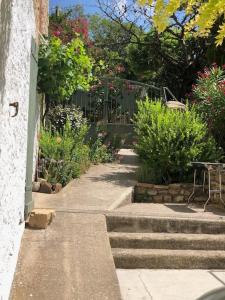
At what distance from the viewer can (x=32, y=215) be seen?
5582 mm

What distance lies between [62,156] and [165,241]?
3189mm

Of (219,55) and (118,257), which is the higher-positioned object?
(219,55)

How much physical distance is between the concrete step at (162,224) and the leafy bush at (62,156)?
6.72ft

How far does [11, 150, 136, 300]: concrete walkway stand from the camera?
13.2 ft

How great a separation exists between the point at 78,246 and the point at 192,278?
146cm

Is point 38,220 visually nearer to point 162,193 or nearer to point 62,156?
point 62,156

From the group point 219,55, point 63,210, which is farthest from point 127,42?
point 63,210

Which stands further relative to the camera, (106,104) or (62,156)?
(106,104)

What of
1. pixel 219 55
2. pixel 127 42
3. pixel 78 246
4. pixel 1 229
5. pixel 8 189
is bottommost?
pixel 78 246

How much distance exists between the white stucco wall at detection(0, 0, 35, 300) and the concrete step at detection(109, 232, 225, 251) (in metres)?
1.61

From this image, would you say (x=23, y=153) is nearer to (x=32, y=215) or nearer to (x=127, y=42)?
(x=32, y=215)

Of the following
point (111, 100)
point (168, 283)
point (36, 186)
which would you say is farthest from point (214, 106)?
point (168, 283)

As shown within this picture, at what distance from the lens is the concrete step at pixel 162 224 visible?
6422mm

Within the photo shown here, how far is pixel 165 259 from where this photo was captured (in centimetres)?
589
